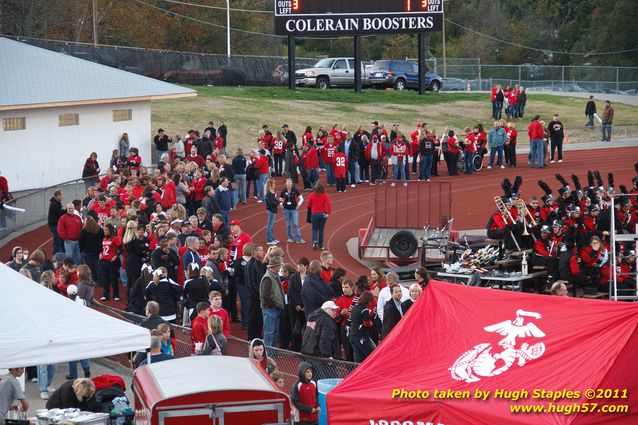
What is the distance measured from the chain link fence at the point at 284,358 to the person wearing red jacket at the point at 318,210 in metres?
8.15

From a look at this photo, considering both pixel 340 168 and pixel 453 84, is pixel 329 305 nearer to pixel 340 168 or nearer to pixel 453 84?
pixel 340 168

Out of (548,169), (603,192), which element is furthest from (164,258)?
(548,169)

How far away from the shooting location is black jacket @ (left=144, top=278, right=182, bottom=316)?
639 inches

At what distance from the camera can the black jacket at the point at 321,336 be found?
13.9 m

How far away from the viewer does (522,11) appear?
85250 mm

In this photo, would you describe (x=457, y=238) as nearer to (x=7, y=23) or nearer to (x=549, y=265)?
(x=549, y=265)

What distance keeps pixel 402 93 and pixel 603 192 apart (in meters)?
30.5

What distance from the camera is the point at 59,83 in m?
32.3

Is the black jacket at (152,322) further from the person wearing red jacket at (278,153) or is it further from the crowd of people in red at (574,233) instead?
the person wearing red jacket at (278,153)

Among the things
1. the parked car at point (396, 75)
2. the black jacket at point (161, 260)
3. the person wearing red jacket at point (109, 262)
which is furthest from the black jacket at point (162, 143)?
the parked car at point (396, 75)

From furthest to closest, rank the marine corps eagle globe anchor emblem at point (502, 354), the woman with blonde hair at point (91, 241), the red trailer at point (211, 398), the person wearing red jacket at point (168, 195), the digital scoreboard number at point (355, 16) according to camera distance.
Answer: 1. the digital scoreboard number at point (355, 16)
2. the person wearing red jacket at point (168, 195)
3. the woman with blonde hair at point (91, 241)
4. the red trailer at point (211, 398)
5. the marine corps eagle globe anchor emblem at point (502, 354)

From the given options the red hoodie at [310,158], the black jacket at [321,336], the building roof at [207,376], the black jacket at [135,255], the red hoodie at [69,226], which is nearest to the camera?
the building roof at [207,376]

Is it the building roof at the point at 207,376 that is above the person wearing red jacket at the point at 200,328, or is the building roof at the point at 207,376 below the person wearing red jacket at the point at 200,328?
above

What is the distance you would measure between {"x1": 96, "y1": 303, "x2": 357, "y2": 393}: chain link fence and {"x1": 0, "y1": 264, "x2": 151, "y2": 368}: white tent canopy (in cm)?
190
